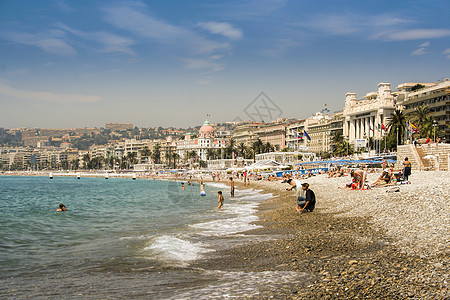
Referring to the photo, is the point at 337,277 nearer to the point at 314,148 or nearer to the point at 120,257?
the point at 120,257

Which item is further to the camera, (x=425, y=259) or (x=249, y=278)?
(x=249, y=278)

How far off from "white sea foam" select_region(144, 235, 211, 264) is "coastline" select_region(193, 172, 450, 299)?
2.33 ft

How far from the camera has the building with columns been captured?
105438 mm

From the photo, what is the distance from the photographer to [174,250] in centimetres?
1305

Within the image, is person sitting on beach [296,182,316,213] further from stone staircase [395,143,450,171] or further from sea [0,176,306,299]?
stone staircase [395,143,450,171]

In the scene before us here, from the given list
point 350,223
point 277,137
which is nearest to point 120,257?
point 350,223

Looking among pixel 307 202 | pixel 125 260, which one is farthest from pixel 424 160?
pixel 125 260

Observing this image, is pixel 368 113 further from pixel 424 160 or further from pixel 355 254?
pixel 355 254

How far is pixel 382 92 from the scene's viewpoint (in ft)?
351

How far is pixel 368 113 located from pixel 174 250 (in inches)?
4227

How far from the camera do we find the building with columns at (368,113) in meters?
105

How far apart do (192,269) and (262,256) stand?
1764mm

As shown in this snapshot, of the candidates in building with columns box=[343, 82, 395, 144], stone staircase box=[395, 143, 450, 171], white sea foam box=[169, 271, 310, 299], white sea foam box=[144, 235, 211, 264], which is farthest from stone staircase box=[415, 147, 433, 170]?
building with columns box=[343, 82, 395, 144]

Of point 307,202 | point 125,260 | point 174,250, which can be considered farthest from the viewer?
point 307,202
